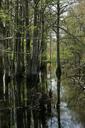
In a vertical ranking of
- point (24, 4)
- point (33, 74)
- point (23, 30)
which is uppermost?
point (24, 4)

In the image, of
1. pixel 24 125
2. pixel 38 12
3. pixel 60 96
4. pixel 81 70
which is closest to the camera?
pixel 24 125

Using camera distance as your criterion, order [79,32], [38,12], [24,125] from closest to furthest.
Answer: [24,125] → [38,12] → [79,32]

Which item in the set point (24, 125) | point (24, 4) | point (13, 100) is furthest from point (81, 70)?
point (24, 125)

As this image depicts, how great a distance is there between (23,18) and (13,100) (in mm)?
8654

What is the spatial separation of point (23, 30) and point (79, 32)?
687 inches

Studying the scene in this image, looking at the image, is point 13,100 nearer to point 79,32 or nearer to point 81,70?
point 81,70

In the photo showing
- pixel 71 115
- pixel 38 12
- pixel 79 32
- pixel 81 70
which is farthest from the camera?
pixel 79 32

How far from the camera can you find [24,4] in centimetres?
2445

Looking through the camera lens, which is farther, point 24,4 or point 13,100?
point 24,4

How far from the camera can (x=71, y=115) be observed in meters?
14.1

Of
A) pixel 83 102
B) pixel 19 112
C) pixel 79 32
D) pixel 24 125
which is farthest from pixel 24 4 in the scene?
pixel 79 32

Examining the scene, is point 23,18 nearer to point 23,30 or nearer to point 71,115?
point 23,30

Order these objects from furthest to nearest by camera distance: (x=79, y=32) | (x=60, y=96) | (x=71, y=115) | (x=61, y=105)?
(x=79, y=32), (x=60, y=96), (x=61, y=105), (x=71, y=115)

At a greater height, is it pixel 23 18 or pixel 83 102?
pixel 23 18
